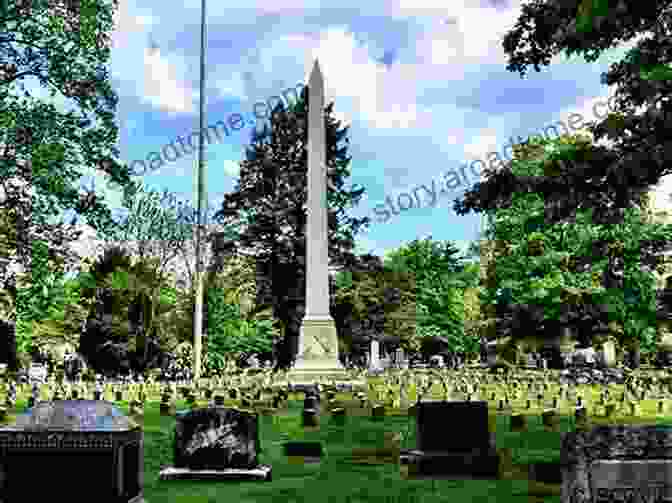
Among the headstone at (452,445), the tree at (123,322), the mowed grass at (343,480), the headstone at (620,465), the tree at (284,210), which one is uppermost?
the tree at (284,210)

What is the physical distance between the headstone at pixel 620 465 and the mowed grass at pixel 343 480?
13.4 ft

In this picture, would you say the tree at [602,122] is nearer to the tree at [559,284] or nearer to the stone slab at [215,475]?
the stone slab at [215,475]

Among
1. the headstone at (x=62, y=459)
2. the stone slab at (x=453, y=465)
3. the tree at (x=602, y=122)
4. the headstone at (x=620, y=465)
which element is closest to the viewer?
the headstone at (x=620, y=465)

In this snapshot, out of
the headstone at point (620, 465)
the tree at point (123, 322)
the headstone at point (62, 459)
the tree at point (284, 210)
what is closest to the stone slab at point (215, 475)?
the headstone at point (62, 459)

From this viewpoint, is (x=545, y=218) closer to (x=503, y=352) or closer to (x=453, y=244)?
(x=503, y=352)

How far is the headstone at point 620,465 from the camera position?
13.5 feet

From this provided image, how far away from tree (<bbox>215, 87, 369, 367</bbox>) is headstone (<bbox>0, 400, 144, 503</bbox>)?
1654 inches

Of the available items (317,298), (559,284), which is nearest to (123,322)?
(317,298)

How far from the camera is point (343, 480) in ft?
30.6

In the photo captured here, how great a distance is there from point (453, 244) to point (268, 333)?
4232cm

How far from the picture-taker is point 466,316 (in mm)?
62281

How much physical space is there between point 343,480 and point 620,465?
5592 millimetres

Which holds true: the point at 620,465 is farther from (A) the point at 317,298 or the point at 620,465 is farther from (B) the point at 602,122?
(A) the point at 317,298

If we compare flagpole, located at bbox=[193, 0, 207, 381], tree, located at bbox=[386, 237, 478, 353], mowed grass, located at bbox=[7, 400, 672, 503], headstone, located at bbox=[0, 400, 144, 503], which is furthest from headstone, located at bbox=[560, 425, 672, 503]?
tree, located at bbox=[386, 237, 478, 353]
